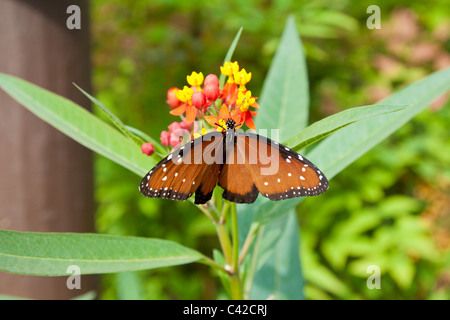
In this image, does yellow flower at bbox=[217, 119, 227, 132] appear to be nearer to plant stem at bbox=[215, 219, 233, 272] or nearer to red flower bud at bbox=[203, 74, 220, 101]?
red flower bud at bbox=[203, 74, 220, 101]

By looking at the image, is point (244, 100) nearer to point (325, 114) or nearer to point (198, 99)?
point (198, 99)

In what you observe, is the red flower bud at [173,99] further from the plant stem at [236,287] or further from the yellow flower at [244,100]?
the plant stem at [236,287]

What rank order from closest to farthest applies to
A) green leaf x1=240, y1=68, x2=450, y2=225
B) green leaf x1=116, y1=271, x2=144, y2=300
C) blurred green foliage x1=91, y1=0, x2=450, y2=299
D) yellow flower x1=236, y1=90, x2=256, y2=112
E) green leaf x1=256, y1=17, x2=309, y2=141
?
yellow flower x1=236, y1=90, x2=256, y2=112 < green leaf x1=240, y1=68, x2=450, y2=225 < green leaf x1=256, y1=17, x2=309, y2=141 < green leaf x1=116, y1=271, x2=144, y2=300 < blurred green foliage x1=91, y1=0, x2=450, y2=299

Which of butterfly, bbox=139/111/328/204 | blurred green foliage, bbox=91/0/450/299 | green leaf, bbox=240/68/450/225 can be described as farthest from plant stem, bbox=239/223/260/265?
blurred green foliage, bbox=91/0/450/299

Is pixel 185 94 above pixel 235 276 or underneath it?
above

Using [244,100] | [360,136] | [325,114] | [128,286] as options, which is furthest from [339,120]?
[325,114]

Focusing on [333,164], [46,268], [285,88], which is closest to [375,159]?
[285,88]

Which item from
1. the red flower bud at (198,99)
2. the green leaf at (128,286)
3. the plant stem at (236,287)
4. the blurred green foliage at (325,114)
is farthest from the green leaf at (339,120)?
the blurred green foliage at (325,114)
